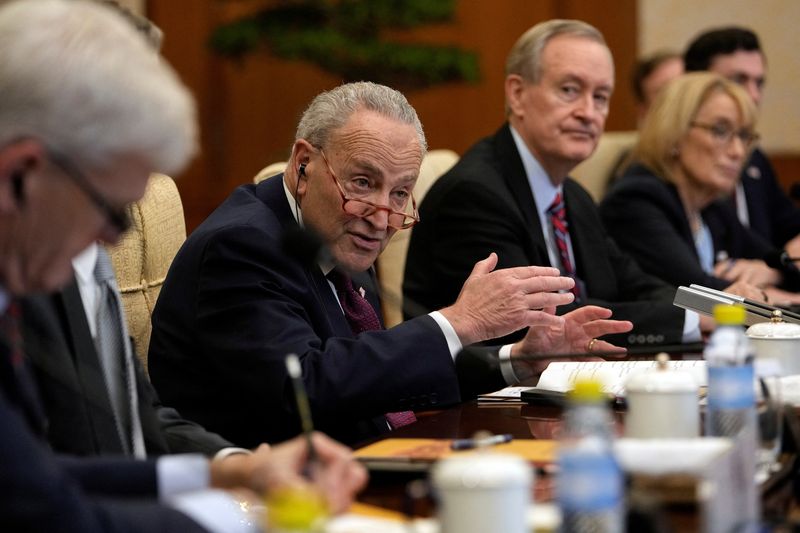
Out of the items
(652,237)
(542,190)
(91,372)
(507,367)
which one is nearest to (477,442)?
(91,372)

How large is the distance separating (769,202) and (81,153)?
14.3 feet

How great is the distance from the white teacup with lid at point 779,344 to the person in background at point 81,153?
1.10m

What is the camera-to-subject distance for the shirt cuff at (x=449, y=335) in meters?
2.27

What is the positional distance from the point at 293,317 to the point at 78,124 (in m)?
0.99

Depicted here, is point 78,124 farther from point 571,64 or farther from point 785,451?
point 571,64

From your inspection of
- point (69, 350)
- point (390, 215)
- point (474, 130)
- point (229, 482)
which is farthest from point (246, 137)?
point (229, 482)

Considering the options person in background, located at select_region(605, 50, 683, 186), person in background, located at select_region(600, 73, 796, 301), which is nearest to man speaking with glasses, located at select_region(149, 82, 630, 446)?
person in background, located at select_region(600, 73, 796, 301)

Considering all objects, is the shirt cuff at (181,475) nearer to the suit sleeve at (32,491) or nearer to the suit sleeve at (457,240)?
the suit sleeve at (32,491)

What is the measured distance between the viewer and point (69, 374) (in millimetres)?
1765

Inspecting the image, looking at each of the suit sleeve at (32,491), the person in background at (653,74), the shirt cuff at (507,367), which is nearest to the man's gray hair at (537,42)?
the shirt cuff at (507,367)

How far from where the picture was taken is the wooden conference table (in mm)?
1446

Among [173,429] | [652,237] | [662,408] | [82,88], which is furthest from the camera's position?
[652,237]

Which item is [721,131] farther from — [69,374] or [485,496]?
[485,496]

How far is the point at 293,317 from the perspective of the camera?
7.38 feet
